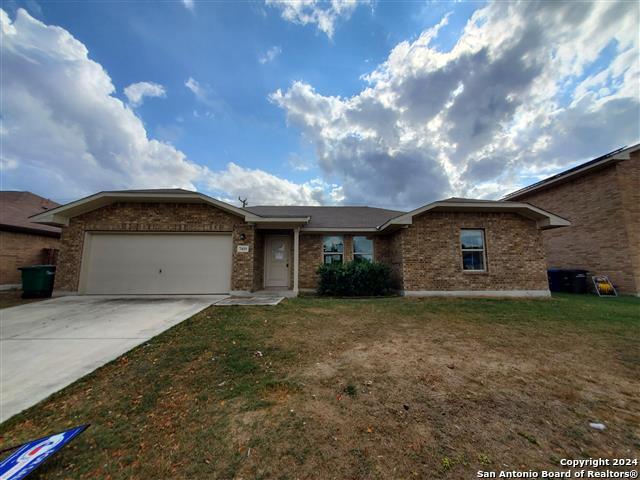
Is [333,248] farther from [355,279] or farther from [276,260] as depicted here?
[276,260]

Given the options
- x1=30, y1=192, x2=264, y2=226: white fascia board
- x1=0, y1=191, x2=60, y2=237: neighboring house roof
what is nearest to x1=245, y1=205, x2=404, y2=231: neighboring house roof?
x1=30, y1=192, x2=264, y2=226: white fascia board

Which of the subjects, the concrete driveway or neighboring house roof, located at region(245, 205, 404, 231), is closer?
the concrete driveway

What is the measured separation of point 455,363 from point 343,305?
4048 mm

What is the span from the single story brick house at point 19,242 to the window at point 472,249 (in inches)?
638

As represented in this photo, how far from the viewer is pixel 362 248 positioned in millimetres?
10688

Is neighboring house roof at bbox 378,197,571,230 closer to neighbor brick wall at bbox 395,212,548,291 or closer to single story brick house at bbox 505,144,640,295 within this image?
neighbor brick wall at bbox 395,212,548,291

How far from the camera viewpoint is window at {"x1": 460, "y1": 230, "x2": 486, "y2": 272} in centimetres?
921

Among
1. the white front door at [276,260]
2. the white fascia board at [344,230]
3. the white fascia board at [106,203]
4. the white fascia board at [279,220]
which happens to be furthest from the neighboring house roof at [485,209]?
the white fascia board at [106,203]

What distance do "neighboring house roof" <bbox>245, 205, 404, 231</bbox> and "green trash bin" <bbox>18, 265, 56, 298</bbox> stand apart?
7537mm

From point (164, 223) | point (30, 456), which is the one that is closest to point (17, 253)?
point (164, 223)

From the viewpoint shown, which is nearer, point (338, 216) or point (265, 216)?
point (265, 216)

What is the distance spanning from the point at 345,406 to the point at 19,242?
15.6m

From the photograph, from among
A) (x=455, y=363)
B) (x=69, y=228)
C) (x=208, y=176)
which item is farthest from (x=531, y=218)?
(x=208, y=176)

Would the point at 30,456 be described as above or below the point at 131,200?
below
